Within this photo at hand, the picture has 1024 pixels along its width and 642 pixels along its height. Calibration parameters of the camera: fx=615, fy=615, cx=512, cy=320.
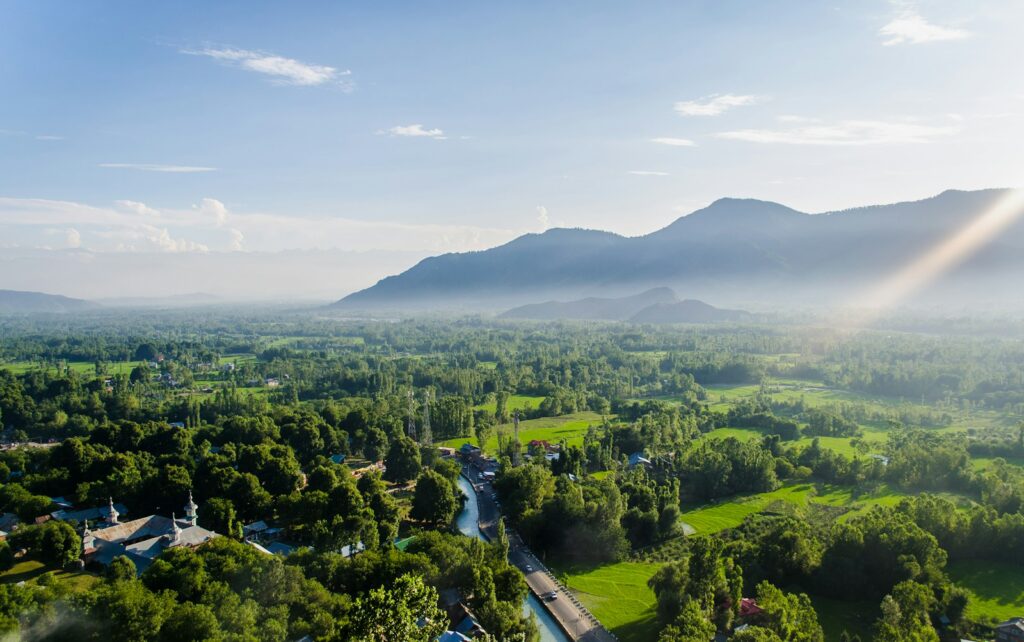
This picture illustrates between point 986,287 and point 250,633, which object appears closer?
point 250,633

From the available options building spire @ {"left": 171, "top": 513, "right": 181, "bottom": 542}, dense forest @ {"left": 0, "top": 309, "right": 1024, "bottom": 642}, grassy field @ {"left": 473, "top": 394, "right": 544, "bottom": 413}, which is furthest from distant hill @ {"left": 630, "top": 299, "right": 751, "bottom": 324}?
building spire @ {"left": 171, "top": 513, "right": 181, "bottom": 542}

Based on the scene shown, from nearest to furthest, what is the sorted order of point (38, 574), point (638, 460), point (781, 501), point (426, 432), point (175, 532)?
point (38, 574), point (175, 532), point (781, 501), point (638, 460), point (426, 432)

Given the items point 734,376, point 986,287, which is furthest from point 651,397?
point 986,287

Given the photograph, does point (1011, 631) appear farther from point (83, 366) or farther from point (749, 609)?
point (83, 366)

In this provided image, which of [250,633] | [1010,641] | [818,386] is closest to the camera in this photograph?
[250,633]

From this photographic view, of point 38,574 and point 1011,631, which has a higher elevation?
point 38,574

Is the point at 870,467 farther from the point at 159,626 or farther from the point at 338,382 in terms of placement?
the point at 338,382

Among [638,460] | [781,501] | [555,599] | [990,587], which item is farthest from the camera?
[638,460]

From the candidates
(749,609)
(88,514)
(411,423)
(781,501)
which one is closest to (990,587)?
(781,501)
